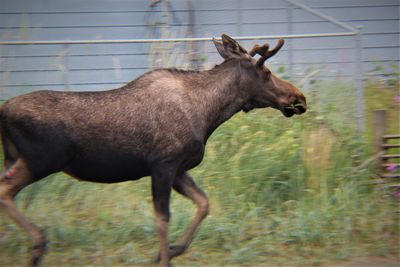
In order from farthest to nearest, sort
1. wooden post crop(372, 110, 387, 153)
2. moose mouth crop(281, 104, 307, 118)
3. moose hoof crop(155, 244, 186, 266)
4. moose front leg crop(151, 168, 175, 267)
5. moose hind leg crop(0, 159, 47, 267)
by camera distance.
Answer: wooden post crop(372, 110, 387, 153) → moose mouth crop(281, 104, 307, 118) → moose hoof crop(155, 244, 186, 266) → moose front leg crop(151, 168, 175, 267) → moose hind leg crop(0, 159, 47, 267)

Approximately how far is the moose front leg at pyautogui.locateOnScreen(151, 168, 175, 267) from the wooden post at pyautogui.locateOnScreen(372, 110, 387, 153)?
3356mm

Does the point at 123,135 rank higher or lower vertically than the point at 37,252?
higher

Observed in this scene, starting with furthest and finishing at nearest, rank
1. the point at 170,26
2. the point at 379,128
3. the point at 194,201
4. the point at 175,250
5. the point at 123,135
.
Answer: the point at 170,26 < the point at 379,128 < the point at 194,201 < the point at 175,250 < the point at 123,135

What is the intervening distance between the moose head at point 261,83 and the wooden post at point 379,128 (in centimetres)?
207

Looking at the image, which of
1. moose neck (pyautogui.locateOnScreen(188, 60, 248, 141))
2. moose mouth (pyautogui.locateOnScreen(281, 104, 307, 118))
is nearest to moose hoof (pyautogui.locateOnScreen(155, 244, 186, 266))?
moose neck (pyautogui.locateOnScreen(188, 60, 248, 141))

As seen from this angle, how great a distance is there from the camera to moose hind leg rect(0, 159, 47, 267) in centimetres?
593

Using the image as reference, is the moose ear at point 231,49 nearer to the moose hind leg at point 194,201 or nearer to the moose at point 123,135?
the moose at point 123,135

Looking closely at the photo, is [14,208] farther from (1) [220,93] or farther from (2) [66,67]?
(2) [66,67]

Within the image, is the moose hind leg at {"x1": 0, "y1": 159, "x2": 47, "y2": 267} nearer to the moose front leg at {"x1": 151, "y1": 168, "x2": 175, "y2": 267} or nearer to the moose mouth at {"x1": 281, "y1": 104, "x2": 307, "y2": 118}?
the moose front leg at {"x1": 151, "y1": 168, "x2": 175, "y2": 267}

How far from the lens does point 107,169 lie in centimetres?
617

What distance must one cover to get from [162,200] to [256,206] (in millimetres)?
1897

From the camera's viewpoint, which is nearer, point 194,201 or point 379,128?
point 194,201

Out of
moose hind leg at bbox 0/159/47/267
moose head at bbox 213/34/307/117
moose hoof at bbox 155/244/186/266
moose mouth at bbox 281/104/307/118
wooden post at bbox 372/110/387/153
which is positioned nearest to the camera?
moose hind leg at bbox 0/159/47/267

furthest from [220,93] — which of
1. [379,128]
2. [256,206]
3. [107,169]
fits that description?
[379,128]
